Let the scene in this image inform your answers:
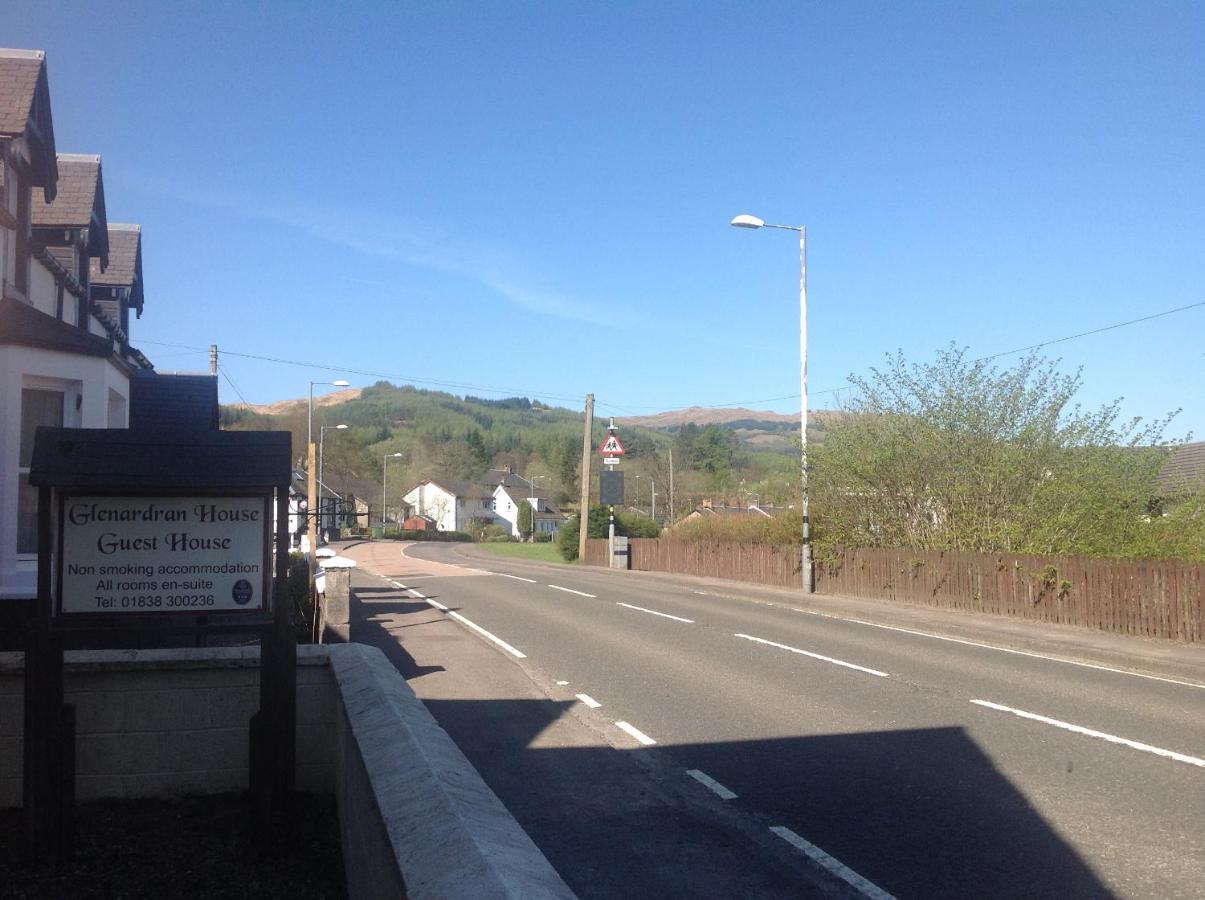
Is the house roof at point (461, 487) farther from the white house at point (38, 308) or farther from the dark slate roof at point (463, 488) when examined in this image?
the white house at point (38, 308)

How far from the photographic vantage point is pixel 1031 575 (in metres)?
18.6

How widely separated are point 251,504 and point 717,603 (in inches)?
728

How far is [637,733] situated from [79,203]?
12062mm

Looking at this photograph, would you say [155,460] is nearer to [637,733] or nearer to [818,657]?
[637,733]

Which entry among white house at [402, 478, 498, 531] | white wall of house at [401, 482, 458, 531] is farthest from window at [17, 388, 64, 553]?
white wall of house at [401, 482, 458, 531]

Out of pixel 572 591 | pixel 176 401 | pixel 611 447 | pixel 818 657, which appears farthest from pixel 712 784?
pixel 611 447

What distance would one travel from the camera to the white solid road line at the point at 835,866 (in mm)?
5105

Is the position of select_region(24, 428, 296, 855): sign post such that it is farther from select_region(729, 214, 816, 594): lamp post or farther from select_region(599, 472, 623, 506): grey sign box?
select_region(599, 472, 623, 506): grey sign box

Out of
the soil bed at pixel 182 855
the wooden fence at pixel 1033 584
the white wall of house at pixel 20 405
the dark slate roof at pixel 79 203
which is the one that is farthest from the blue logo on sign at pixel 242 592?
Answer: the wooden fence at pixel 1033 584

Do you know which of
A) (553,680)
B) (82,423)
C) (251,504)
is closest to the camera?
(251,504)

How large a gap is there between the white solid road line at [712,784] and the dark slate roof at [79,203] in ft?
40.5

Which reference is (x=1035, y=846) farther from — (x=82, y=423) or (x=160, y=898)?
(x=82, y=423)

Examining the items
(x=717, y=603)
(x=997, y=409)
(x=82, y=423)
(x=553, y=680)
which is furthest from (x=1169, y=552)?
(x=82, y=423)

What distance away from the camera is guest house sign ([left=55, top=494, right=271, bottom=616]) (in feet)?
16.6
